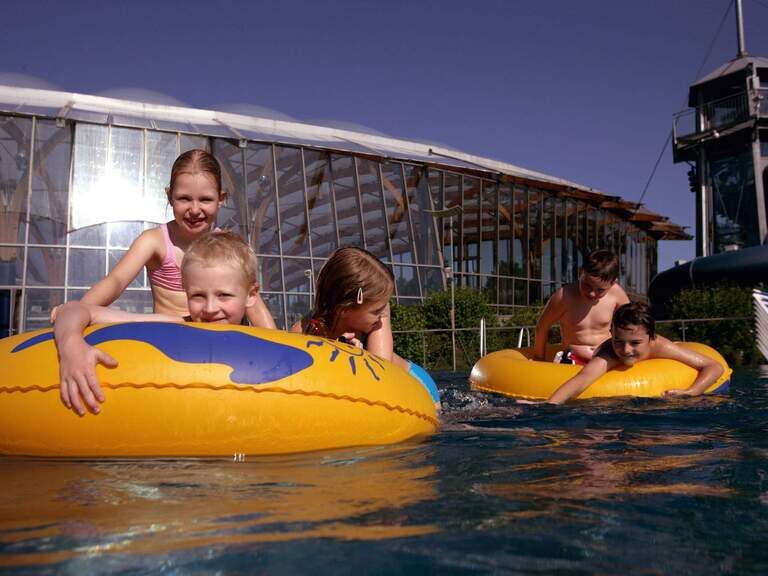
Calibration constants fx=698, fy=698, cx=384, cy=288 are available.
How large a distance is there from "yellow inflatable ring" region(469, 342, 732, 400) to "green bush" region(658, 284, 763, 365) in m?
5.65

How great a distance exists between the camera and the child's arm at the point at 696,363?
5.30 metres

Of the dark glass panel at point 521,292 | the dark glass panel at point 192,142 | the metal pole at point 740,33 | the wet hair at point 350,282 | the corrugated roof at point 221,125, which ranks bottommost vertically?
the wet hair at point 350,282

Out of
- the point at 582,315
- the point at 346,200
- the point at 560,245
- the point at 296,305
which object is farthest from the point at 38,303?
the point at 560,245

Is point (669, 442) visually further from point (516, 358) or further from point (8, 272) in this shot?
point (8, 272)

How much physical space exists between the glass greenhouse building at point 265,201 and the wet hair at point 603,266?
549 centimetres

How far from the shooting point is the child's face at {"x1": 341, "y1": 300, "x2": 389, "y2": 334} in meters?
3.57

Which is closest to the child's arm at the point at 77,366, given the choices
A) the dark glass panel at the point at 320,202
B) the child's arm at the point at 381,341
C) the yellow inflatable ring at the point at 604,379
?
the child's arm at the point at 381,341

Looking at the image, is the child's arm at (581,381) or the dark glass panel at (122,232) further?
the dark glass panel at (122,232)

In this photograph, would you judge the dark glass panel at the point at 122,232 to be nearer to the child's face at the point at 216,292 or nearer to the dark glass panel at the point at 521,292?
the dark glass panel at the point at 521,292

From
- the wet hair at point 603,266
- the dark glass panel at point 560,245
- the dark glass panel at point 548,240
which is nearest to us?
the wet hair at point 603,266

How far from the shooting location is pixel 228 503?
5.87ft

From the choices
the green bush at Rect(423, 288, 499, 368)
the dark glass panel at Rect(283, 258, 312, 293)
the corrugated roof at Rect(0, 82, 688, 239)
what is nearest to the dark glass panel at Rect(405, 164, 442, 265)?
the corrugated roof at Rect(0, 82, 688, 239)

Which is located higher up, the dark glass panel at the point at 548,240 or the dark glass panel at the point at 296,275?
the dark glass panel at the point at 548,240

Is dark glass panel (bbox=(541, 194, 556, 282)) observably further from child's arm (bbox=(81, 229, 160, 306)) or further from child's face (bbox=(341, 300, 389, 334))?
child's arm (bbox=(81, 229, 160, 306))
